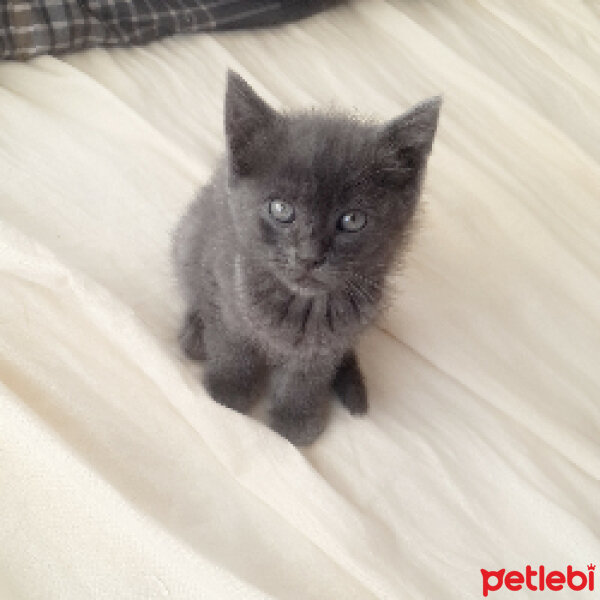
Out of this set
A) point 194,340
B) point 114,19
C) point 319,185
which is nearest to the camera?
point 319,185

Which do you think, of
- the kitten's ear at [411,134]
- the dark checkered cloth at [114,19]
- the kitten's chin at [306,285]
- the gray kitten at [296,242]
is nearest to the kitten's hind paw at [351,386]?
the gray kitten at [296,242]

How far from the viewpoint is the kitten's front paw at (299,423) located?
94cm

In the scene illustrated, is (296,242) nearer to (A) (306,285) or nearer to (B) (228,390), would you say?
(A) (306,285)

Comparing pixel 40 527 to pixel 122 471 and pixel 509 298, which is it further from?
pixel 509 298

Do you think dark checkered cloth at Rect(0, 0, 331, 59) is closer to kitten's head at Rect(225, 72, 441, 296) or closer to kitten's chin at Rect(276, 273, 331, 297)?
kitten's head at Rect(225, 72, 441, 296)

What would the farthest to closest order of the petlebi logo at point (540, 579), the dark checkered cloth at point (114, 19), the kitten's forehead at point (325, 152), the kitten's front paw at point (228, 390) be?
1. the dark checkered cloth at point (114, 19)
2. the kitten's front paw at point (228, 390)
3. the petlebi logo at point (540, 579)
4. the kitten's forehead at point (325, 152)

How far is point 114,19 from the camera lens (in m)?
1.40

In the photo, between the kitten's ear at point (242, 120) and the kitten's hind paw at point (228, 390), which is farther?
the kitten's hind paw at point (228, 390)

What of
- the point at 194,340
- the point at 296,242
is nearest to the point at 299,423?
the point at 194,340

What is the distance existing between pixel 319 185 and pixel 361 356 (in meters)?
0.46

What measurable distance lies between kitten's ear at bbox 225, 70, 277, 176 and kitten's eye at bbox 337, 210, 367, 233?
13 cm

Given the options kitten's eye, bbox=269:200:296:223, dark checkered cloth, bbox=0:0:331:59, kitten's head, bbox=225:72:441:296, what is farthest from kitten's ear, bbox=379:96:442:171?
dark checkered cloth, bbox=0:0:331:59

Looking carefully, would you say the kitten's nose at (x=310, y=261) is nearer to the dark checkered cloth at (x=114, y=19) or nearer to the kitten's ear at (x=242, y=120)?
the kitten's ear at (x=242, y=120)

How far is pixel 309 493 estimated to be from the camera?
0.86m
